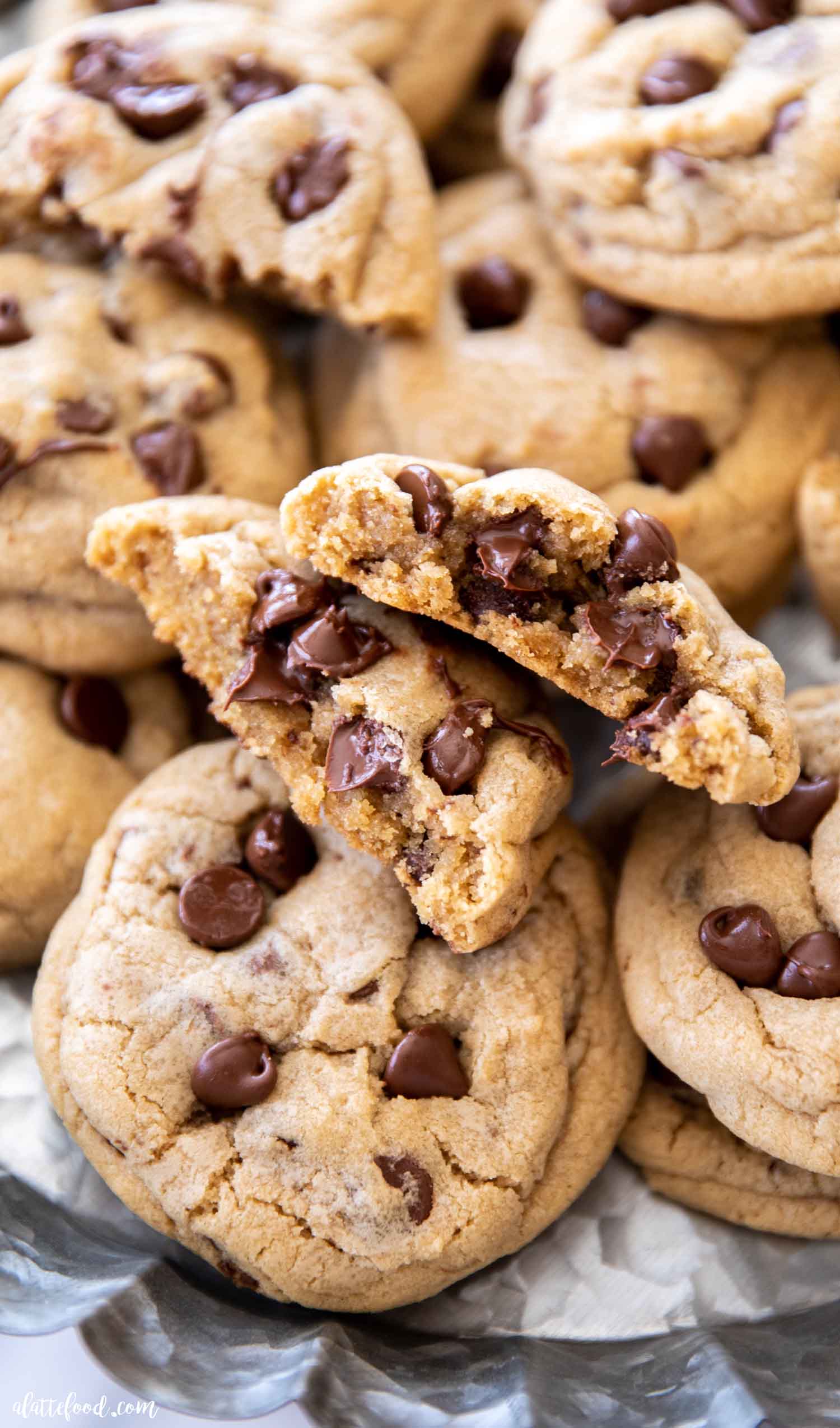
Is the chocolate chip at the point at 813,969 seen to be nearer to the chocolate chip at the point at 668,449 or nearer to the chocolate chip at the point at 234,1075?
the chocolate chip at the point at 234,1075

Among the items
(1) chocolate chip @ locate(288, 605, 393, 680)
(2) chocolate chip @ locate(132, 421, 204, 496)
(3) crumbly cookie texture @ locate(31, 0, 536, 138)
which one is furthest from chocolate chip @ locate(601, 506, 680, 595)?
(3) crumbly cookie texture @ locate(31, 0, 536, 138)

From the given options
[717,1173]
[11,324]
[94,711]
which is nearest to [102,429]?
[11,324]

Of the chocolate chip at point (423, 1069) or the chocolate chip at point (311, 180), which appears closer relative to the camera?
the chocolate chip at point (423, 1069)

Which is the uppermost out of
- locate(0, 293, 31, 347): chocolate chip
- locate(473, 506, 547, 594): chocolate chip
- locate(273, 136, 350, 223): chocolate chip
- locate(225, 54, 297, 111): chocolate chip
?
locate(225, 54, 297, 111): chocolate chip

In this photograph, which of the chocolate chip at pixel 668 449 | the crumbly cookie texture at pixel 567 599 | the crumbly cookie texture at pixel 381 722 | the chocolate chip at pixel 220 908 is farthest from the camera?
the chocolate chip at pixel 668 449

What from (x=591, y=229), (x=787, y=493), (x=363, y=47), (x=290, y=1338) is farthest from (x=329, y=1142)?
(x=363, y=47)

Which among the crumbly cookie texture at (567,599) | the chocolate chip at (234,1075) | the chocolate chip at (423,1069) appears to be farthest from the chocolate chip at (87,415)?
the chocolate chip at (423,1069)

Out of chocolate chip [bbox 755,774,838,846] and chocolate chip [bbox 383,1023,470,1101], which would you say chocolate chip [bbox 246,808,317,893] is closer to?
chocolate chip [bbox 383,1023,470,1101]
